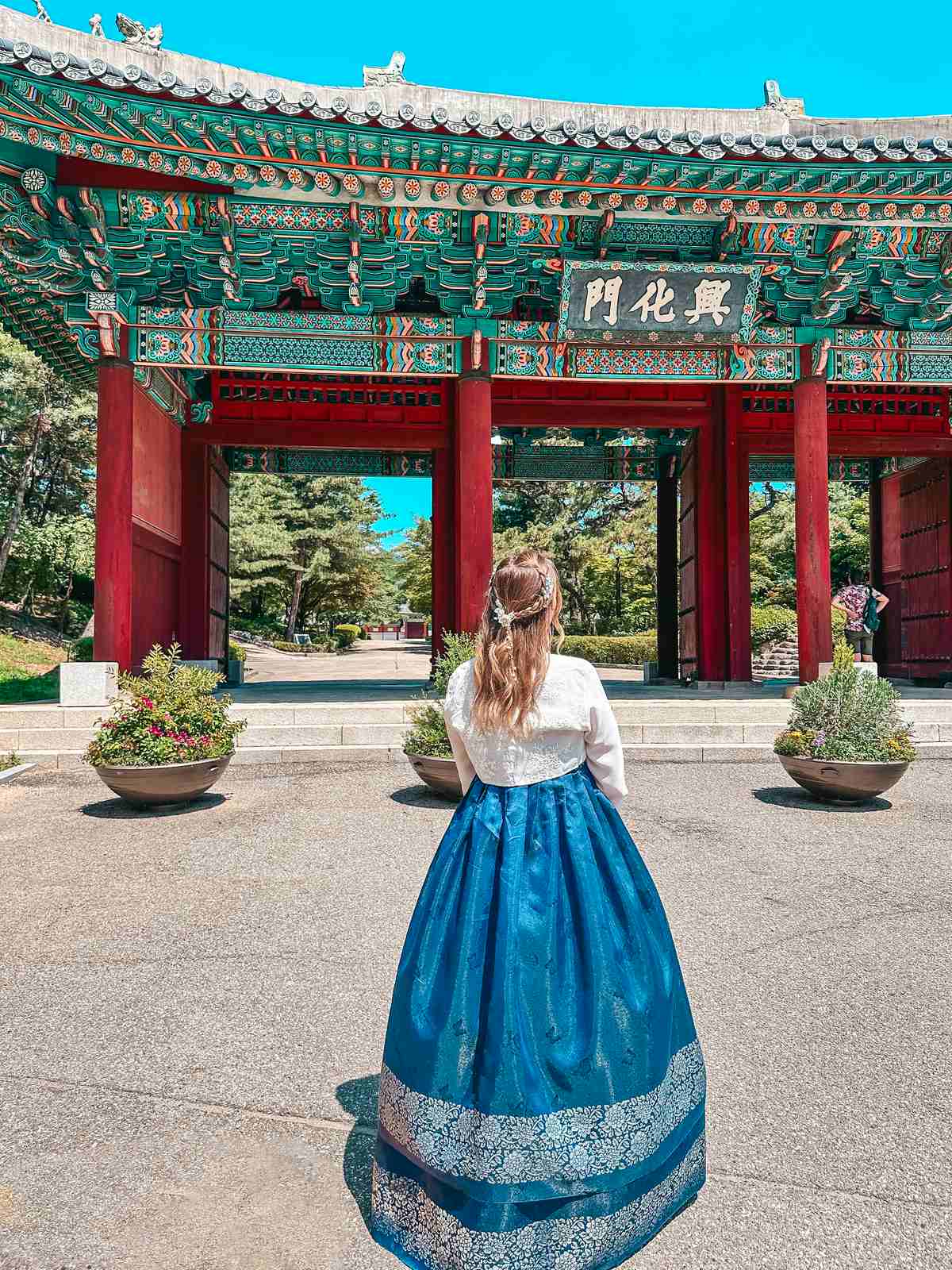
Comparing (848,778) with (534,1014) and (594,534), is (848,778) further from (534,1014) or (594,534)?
(594,534)

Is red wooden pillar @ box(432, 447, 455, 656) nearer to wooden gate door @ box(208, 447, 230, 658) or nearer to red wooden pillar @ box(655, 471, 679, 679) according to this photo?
wooden gate door @ box(208, 447, 230, 658)

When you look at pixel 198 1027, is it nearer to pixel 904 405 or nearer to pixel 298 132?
pixel 298 132

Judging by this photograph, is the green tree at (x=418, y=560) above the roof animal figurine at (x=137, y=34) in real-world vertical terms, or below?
below

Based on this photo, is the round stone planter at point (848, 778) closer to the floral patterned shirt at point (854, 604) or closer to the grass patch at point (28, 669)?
the floral patterned shirt at point (854, 604)

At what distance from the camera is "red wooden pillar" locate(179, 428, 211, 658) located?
41.4 ft

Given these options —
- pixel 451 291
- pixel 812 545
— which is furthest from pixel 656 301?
pixel 812 545

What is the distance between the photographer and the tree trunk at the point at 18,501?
22.1 metres

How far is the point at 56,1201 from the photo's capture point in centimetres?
203

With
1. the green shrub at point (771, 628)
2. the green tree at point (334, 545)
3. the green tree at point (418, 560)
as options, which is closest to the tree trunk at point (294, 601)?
the green tree at point (334, 545)

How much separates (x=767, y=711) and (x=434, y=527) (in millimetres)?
6308

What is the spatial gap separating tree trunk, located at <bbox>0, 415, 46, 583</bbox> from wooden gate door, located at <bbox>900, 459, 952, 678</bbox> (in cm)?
2143

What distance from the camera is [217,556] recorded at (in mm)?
13875

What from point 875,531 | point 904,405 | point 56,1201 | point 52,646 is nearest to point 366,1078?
point 56,1201

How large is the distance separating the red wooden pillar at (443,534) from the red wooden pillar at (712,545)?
13.2 ft
